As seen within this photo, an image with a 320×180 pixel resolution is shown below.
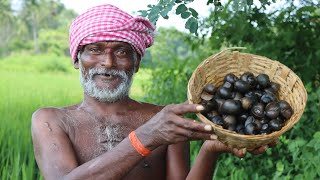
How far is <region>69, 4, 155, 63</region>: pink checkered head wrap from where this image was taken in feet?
7.28

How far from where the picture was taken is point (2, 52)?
34500 mm

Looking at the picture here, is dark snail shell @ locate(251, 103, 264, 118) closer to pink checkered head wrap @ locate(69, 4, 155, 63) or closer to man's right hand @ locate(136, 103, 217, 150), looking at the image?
man's right hand @ locate(136, 103, 217, 150)

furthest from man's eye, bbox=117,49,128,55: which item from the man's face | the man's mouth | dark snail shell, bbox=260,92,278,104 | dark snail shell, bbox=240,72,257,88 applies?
dark snail shell, bbox=260,92,278,104

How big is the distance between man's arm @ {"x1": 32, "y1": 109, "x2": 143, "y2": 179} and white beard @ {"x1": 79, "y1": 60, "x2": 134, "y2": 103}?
7.0 inches

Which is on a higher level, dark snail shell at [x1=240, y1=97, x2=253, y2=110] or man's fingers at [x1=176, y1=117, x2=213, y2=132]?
dark snail shell at [x1=240, y1=97, x2=253, y2=110]

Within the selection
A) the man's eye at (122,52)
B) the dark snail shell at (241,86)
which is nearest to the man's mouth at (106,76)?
the man's eye at (122,52)

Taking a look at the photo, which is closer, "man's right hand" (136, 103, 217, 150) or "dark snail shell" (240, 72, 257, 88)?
"man's right hand" (136, 103, 217, 150)

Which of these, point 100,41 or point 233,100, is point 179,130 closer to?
point 233,100

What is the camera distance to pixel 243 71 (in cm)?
214

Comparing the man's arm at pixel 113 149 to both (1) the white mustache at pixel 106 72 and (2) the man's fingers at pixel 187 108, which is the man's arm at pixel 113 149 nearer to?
(2) the man's fingers at pixel 187 108

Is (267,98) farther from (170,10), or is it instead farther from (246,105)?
(170,10)

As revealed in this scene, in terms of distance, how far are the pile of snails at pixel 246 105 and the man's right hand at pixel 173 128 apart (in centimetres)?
13

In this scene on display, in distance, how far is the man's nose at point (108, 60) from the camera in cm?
217

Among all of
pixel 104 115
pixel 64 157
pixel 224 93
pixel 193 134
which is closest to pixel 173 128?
pixel 193 134
